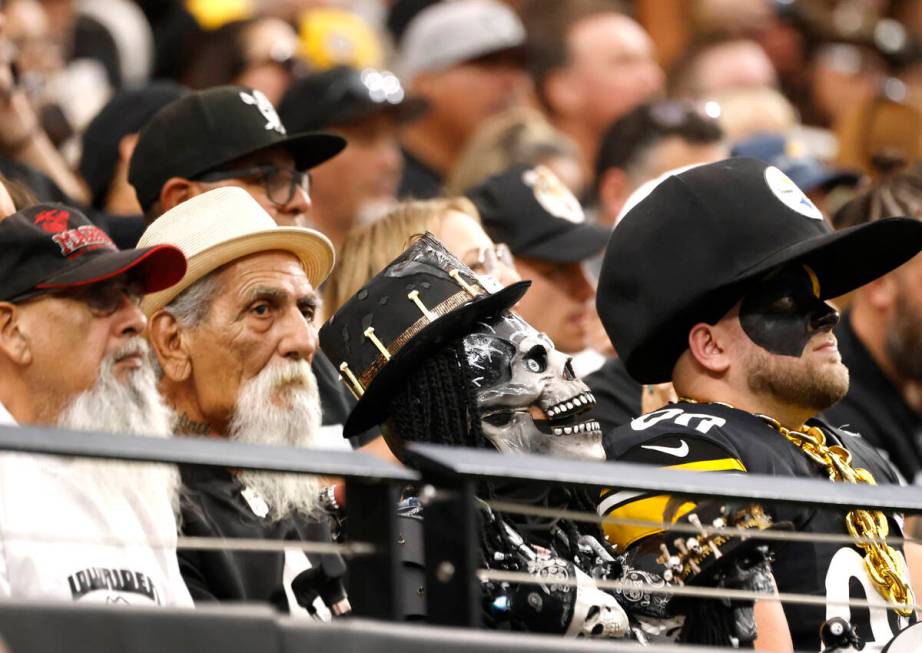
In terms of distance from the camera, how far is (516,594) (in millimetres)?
3910

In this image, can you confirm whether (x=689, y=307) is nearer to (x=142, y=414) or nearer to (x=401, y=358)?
(x=401, y=358)

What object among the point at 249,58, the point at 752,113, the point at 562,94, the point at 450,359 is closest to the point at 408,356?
the point at 450,359

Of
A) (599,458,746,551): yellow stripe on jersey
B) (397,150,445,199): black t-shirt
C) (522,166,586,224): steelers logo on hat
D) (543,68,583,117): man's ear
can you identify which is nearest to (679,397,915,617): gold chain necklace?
(599,458,746,551): yellow stripe on jersey

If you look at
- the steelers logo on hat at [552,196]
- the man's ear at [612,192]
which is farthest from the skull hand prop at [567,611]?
the man's ear at [612,192]

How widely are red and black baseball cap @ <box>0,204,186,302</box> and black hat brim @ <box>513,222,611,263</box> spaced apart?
2204mm

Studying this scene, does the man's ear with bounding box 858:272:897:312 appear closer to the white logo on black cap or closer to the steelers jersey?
the white logo on black cap

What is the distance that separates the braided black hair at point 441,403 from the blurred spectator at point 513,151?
320 centimetres

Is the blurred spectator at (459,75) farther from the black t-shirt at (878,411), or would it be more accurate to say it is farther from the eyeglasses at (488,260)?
the eyeglasses at (488,260)

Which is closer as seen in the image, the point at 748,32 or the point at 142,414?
the point at 142,414

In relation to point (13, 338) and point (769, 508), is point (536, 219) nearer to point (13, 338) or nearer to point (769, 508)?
point (769, 508)

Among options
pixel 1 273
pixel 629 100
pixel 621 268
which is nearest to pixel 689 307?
pixel 621 268

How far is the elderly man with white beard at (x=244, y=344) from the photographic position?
4.52 meters

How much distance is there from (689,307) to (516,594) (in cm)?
85

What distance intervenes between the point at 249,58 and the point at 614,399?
3561 millimetres
